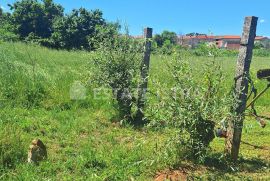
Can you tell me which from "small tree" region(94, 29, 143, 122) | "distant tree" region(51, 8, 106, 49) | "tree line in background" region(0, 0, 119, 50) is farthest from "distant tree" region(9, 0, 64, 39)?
"small tree" region(94, 29, 143, 122)

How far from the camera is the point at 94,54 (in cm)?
733

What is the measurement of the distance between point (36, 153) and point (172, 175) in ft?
5.65

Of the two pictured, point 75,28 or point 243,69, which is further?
point 75,28

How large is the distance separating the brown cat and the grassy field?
0.42 feet

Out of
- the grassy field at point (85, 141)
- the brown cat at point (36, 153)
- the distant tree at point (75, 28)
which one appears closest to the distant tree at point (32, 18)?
the distant tree at point (75, 28)

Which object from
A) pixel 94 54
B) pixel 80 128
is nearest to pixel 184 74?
pixel 80 128

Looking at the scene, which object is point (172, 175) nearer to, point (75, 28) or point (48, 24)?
point (75, 28)

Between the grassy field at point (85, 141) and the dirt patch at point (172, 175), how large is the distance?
0.06 metres

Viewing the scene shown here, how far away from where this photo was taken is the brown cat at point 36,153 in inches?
175

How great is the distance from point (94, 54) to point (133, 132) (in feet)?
6.19

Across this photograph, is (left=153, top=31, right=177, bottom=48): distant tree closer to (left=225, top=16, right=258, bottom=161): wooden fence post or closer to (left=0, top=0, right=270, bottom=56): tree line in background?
(left=225, top=16, right=258, bottom=161): wooden fence post

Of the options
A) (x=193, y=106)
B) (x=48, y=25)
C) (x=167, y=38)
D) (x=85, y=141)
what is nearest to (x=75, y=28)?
(x=48, y=25)

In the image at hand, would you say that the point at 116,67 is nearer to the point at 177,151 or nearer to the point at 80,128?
the point at 80,128

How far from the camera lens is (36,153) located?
4.52 meters
